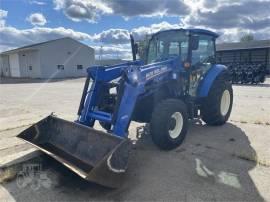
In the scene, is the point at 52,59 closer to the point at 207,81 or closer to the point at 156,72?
the point at 207,81

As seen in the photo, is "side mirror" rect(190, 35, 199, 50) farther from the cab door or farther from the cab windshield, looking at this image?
the cab door

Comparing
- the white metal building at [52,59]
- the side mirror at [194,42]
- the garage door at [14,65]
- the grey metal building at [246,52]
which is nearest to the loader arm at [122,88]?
the side mirror at [194,42]

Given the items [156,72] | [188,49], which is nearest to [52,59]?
[188,49]

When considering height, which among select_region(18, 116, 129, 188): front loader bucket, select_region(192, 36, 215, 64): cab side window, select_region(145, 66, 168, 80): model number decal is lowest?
select_region(18, 116, 129, 188): front loader bucket

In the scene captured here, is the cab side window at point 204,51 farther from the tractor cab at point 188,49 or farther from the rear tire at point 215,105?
the rear tire at point 215,105

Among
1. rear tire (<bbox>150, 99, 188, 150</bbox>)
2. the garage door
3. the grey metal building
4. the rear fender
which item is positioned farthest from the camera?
the garage door

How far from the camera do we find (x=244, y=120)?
7.65 meters

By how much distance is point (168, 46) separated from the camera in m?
6.45

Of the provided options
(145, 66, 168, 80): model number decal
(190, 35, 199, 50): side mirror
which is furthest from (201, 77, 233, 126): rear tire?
(145, 66, 168, 80): model number decal

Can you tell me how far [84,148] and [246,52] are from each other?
3071 centimetres

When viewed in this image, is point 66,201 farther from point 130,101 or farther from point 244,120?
point 244,120

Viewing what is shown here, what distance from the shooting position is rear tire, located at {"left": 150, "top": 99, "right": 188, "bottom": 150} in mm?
4823

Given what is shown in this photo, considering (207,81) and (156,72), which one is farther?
(207,81)

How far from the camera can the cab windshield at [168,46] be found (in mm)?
6168
